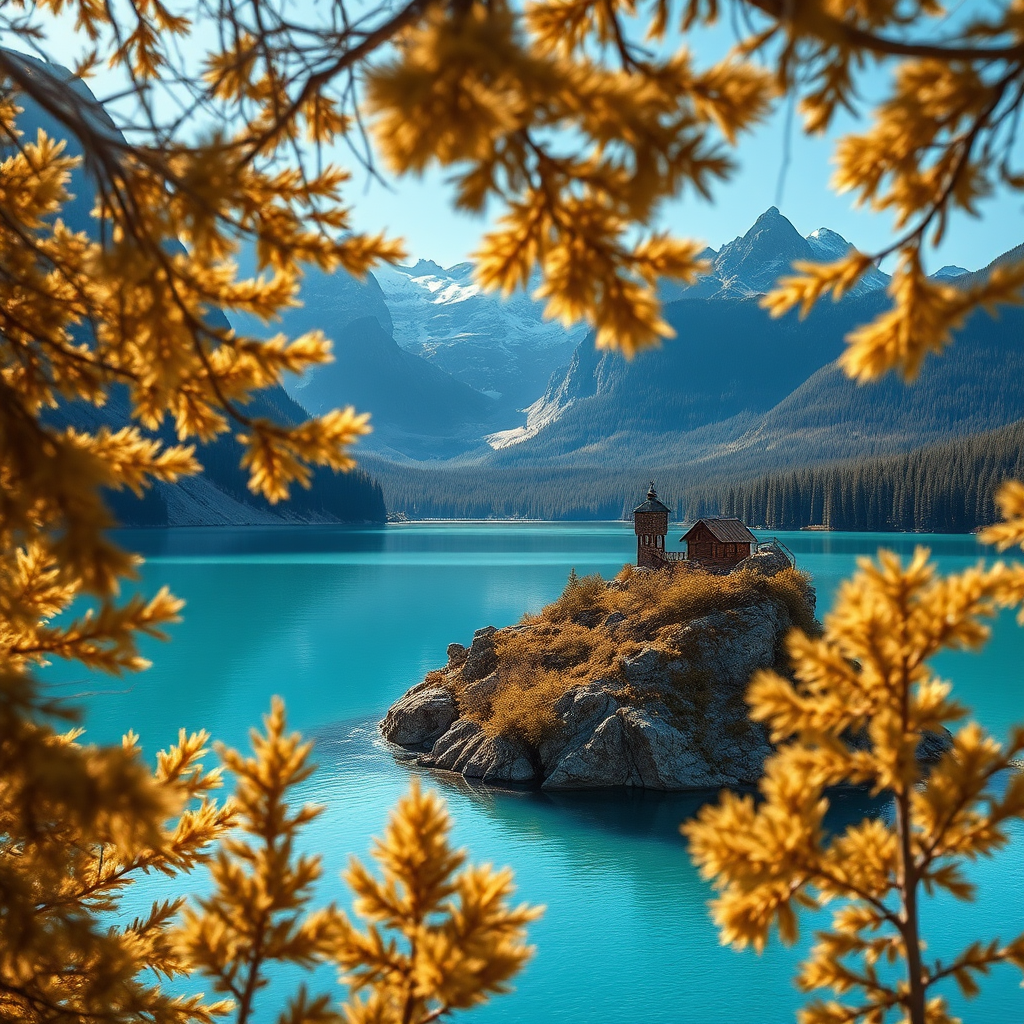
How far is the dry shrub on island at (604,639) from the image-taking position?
20953 mm

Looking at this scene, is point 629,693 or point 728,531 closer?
point 629,693

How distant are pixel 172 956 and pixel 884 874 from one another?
3.78m

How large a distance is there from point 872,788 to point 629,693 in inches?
713

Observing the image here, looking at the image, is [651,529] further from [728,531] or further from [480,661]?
[480,661]

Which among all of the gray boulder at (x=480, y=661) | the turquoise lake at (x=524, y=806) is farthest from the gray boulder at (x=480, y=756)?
the gray boulder at (x=480, y=661)

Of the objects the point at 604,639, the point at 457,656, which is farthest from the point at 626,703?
the point at 457,656

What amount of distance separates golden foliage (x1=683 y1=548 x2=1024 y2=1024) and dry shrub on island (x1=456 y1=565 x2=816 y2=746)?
698 inches

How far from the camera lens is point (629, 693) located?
66.5 ft

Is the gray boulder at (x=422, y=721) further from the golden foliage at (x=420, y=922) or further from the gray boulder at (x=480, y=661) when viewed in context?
the golden foliage at (x=420, y=922)

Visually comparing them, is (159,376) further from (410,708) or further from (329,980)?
(410,708)

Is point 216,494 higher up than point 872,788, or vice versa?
point 216,494

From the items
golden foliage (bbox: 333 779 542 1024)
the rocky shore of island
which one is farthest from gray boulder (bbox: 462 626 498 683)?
golden foliage (bbox: 333 779 542 1024)

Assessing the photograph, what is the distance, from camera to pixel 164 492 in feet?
402

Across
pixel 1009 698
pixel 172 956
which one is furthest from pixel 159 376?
pixel 1009 698
